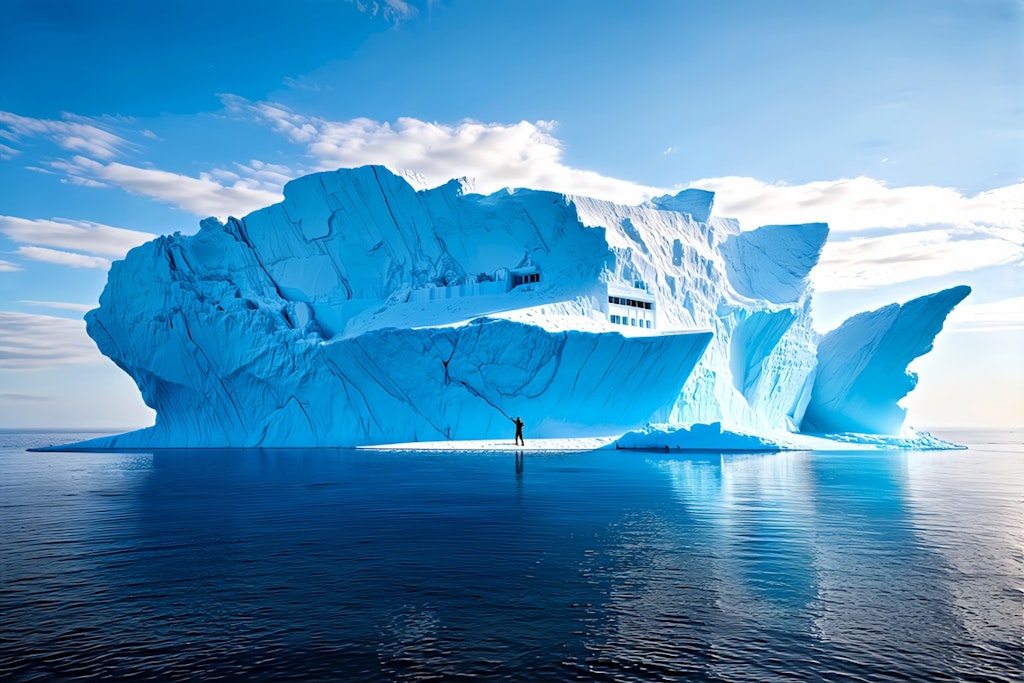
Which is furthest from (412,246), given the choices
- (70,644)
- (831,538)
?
(70,644)

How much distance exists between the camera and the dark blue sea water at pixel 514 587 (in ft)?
14.3

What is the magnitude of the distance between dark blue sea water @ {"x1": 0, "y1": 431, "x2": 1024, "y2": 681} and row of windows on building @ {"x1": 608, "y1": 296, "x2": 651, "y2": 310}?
719 inches

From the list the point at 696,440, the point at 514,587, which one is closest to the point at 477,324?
the point at 696,440

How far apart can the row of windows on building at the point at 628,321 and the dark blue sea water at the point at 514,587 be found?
17937 mm

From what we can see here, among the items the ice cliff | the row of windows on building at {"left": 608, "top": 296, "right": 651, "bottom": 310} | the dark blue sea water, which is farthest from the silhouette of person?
the dark blue sea water

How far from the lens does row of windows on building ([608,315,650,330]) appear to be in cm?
3016

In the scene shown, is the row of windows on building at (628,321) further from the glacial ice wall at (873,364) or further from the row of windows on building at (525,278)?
the glacial ice wall at (873,364)

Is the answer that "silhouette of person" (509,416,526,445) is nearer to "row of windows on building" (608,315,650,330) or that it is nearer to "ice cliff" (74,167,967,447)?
"ice cliff" (74,167,967,447)

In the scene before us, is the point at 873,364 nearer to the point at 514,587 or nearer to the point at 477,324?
the point at 477,324

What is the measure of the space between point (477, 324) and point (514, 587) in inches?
839

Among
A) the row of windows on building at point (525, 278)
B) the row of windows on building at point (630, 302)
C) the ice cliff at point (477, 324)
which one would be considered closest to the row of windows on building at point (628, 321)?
the ice cliff at point (477, 324)

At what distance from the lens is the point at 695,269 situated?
34.8 m

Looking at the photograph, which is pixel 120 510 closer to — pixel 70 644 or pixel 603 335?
pixel 70 644

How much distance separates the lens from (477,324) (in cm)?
2708
